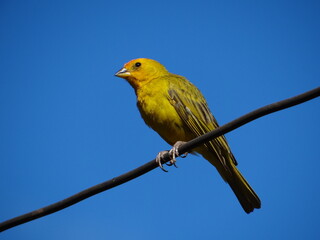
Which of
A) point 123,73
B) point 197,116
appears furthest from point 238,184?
point 123,73

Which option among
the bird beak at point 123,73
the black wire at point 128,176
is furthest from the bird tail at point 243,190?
the bird beak at point 123,73

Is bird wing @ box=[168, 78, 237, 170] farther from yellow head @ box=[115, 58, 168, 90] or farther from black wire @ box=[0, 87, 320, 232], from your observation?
black wire @ box=[0, 87, 320, 232]

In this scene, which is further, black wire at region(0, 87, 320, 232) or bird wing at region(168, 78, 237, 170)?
bird wing at region(168, 78, 237, 170)

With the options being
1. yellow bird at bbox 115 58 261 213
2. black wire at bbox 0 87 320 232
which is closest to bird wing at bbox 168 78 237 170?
yellow bird at bbox 115 58 261 213

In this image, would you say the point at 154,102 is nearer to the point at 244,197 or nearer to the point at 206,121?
the point at 206,121

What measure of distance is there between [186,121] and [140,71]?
1.50 m

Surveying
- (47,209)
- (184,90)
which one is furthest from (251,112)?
(184,90)

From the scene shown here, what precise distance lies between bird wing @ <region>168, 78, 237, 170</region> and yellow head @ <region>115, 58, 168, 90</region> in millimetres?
671

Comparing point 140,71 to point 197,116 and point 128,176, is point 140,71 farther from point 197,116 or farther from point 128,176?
point 128,176

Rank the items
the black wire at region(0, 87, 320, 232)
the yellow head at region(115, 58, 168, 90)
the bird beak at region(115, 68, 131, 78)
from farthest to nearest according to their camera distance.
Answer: the bird beak at region(115, 68, 131, 78) < the yellow head at region(115, 58, 168, 90) < the black wire at region(0, 87, 320, 232)

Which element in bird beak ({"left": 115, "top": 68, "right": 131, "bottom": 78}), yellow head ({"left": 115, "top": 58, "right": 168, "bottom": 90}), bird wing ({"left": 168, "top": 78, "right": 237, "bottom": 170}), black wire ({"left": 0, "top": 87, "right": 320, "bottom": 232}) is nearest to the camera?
black wire ({"left": 0, "top": 87, "right": 320, "bottom": 232})

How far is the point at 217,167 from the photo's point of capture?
5188 mm

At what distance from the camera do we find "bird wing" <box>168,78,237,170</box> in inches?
187

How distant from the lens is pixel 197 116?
504 centimetres
